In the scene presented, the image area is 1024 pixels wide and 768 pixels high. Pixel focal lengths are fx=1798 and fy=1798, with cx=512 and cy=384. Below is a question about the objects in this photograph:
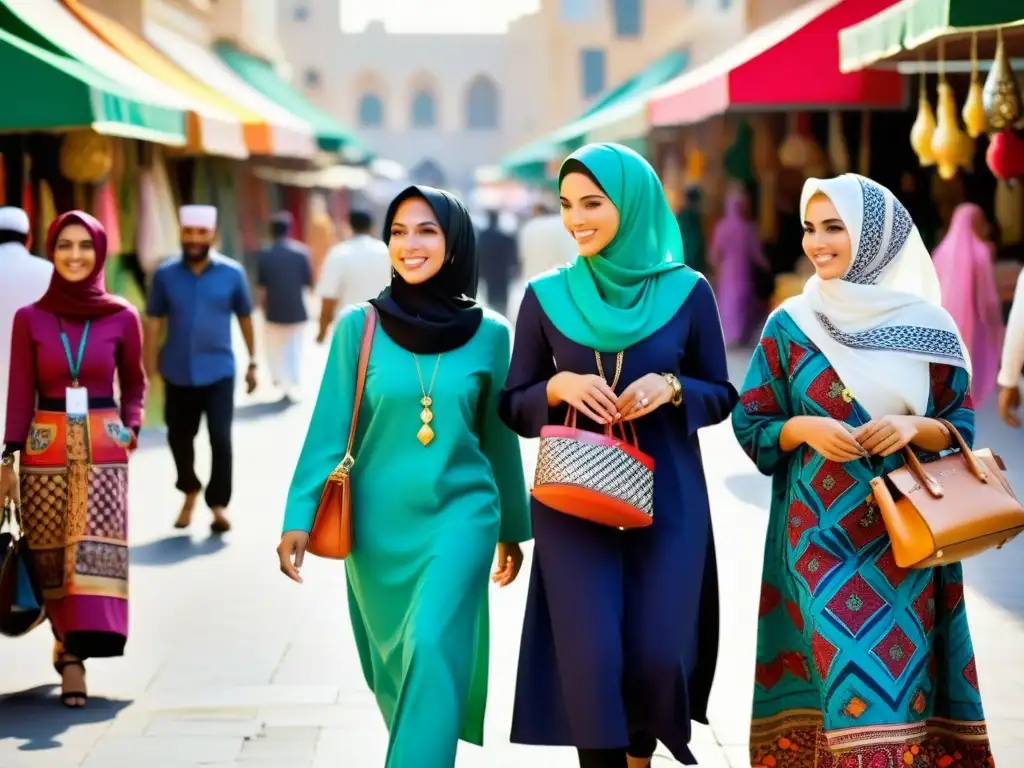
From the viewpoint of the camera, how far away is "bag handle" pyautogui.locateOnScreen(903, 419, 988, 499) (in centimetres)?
416

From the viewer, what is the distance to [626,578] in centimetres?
420

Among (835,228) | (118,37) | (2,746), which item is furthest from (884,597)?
(118,37)

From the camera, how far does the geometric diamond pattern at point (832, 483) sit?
4.32m

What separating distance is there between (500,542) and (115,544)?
5.72 ft

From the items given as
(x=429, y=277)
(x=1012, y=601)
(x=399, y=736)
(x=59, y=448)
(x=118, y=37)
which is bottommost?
(x=1012, y=601)

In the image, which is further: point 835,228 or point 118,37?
point 118,37

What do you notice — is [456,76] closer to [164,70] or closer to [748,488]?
[164,70]

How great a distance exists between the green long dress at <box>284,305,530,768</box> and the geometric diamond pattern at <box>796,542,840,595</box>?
2.49ft

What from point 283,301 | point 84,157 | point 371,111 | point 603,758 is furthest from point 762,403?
point 371,111

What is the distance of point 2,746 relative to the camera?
529 centimetres

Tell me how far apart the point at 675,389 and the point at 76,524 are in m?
2.51

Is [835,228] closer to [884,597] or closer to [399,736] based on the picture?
[884,597]

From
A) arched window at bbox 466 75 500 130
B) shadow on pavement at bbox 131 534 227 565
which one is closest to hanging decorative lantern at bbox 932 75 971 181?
shadow on pavement at bbox 131 534 227 565

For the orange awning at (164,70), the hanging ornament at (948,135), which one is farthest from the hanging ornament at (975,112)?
the orange awning at (164,70)
